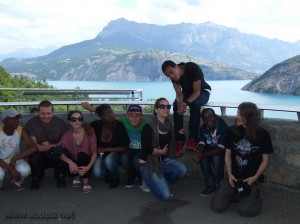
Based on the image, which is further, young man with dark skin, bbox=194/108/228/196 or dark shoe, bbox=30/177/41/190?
dark shoe, bbox=30/177/41/190

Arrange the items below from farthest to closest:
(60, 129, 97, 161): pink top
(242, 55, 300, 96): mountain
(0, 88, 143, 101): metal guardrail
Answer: (242, 55, 300, 96): mountain
(0, 88, 143, 101): metal guardrail
(60, 129, 97, 161): pink top

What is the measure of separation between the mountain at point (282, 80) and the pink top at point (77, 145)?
97.5m

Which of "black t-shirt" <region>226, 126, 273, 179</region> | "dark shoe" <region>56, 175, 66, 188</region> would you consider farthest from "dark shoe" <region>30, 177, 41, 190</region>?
"black t-shirt" <region>226, 126, 273, 179</region>

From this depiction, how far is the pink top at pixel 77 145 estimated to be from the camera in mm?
5043

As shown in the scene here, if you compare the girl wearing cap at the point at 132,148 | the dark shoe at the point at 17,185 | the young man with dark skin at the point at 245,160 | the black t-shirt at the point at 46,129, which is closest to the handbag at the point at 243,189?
the young man with dark skin at the point at 245,160

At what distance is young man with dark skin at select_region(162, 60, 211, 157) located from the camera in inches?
193

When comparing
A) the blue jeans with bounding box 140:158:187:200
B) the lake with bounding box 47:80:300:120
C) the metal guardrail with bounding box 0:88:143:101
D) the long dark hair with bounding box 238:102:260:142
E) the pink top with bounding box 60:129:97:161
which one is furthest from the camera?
the metal guardrail with bounding box 0:88:143:101

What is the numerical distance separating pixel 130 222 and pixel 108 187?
1.40m

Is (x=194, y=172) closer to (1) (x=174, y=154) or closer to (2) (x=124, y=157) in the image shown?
(1) (x=174, y=154)

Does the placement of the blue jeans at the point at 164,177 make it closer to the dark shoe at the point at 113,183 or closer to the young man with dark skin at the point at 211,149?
the young man with dark skin at the point at 211,149

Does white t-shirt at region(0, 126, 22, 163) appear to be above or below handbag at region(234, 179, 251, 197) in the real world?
above

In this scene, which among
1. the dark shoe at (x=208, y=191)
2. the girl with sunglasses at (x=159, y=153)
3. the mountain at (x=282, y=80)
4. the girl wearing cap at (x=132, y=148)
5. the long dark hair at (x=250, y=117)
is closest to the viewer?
the long dark hair at (x=250, y=117)

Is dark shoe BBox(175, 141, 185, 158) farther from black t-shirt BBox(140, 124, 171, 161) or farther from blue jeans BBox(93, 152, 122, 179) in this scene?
blue jeans BBox(93, 152, 122, 179)

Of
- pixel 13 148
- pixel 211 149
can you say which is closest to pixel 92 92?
pixel 13 148
